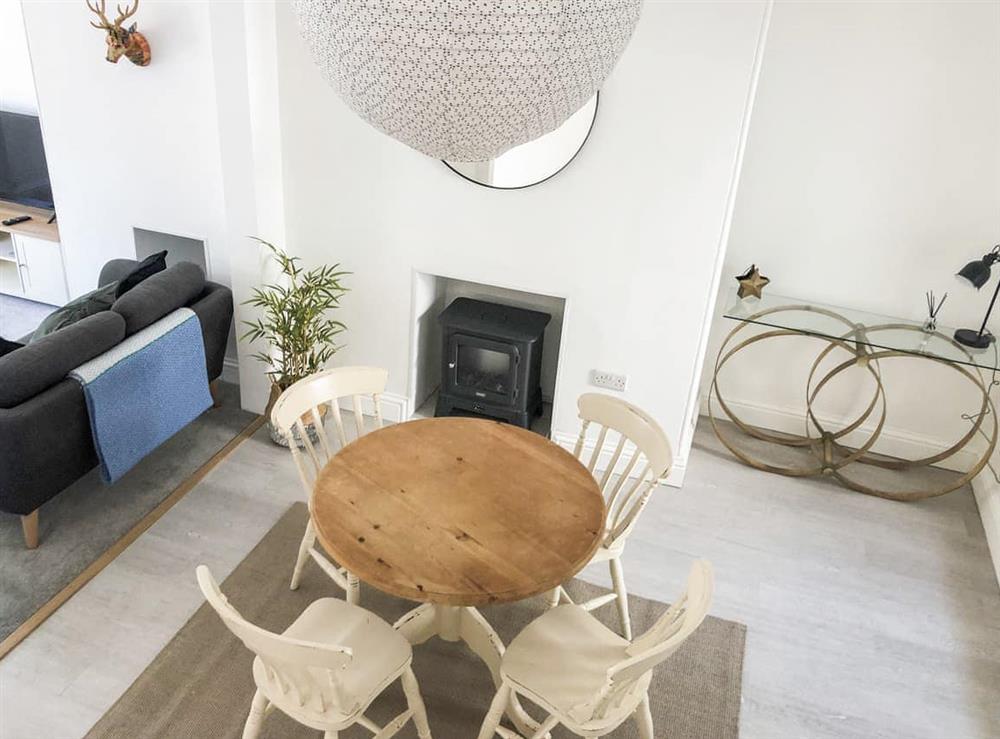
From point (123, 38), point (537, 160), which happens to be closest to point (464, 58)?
point (537, 160)

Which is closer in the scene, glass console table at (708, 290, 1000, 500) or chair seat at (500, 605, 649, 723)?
chair seat at (500, 605, 649, 723)

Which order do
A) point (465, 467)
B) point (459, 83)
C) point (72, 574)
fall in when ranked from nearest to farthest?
point (459, 83) < point (465, 467) < point (72, 574)

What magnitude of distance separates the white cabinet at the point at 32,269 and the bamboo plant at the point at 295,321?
1.74 meters

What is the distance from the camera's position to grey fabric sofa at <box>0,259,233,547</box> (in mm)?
2924

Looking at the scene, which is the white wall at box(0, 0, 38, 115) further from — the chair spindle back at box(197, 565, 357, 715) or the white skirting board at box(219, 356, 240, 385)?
the chair spindle back at box(197, 565, 357, 715)

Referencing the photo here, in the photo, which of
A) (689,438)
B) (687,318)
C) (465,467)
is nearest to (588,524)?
(465,467)

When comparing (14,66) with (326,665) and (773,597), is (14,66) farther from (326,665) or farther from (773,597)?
(773,597)

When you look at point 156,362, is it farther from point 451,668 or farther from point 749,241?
point 749,241

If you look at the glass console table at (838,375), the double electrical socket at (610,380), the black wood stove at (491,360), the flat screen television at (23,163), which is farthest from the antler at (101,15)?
the glass console table at (838,375)

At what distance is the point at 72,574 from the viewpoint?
3121 millimetres

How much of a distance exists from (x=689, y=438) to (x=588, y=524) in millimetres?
1727

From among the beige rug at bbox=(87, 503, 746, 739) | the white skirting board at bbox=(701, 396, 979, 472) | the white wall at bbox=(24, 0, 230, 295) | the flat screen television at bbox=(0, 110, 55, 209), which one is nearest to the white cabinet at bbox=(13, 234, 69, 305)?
the flat screen television at bbox=(0, 110, 55, 209)

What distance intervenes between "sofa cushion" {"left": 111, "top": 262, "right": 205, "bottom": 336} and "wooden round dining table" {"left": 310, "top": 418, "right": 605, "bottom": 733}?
1386 millimetres

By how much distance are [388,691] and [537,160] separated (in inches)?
87.4
